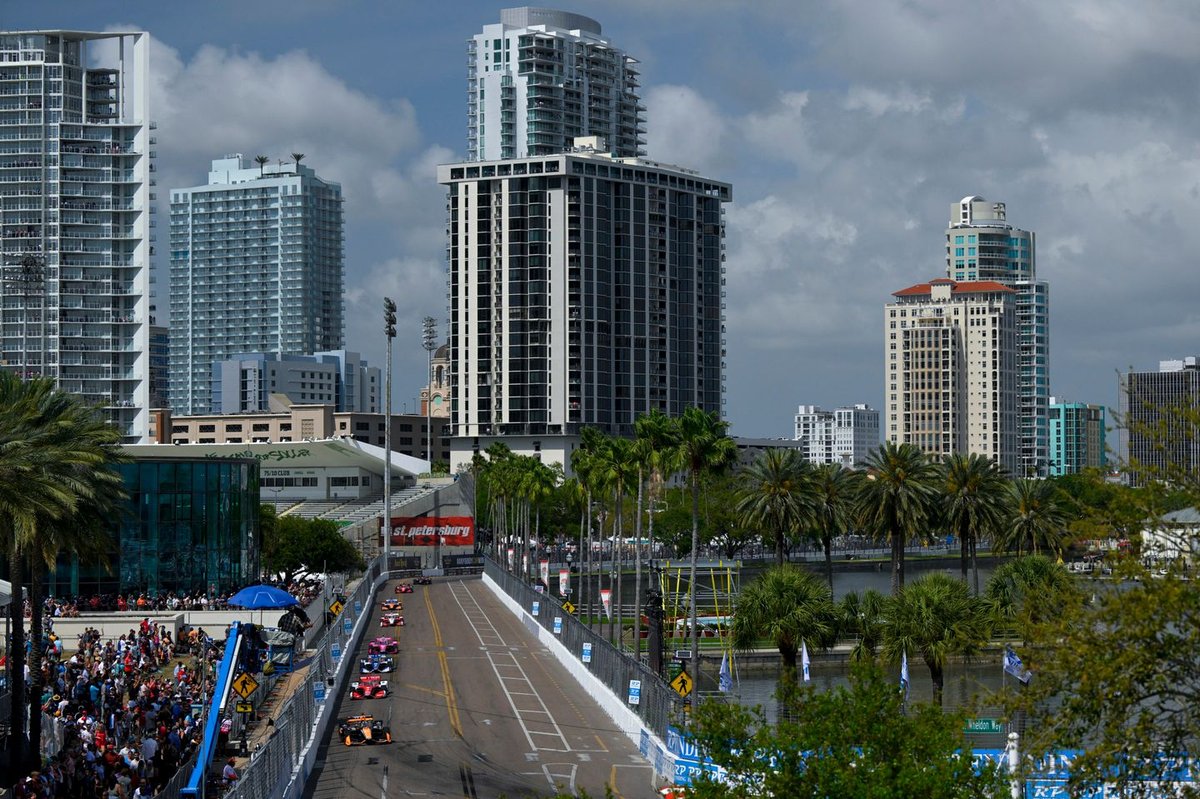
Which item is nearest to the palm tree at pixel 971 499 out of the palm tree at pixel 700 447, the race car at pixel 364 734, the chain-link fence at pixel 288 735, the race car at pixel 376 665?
the palm tree at pixel 700 447

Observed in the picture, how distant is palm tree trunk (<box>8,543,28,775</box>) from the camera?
42.1 m

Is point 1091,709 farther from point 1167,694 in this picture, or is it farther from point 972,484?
point 972,484

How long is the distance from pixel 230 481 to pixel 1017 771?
74.3 metres

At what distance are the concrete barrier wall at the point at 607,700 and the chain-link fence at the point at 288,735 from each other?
967 cm

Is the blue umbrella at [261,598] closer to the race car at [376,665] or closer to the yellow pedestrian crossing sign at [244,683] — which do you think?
the yellow pedestrian crossing sign at [244,683]

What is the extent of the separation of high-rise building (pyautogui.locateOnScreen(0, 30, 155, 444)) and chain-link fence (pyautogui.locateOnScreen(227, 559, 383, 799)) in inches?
5277

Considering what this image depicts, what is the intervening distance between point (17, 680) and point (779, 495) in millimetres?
53895

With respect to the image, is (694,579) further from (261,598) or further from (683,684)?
(261,598)

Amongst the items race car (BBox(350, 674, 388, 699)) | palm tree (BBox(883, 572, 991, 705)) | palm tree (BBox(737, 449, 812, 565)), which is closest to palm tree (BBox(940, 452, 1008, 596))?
palm tree (BBox(737, 449, 812, 565))

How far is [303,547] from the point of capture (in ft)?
428

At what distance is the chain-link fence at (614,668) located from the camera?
155 ft

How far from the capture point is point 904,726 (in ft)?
82.6

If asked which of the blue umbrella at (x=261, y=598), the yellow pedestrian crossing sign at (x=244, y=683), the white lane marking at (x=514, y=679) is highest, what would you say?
the blue umbrella at (x=261, y=598)

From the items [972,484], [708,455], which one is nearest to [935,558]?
[972,484]
